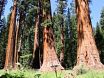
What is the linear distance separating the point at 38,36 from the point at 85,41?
23.3 meters

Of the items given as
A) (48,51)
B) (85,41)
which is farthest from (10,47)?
(85,41)

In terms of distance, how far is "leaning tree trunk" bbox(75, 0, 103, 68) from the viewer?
16312mm

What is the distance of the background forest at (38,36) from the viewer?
19562mm

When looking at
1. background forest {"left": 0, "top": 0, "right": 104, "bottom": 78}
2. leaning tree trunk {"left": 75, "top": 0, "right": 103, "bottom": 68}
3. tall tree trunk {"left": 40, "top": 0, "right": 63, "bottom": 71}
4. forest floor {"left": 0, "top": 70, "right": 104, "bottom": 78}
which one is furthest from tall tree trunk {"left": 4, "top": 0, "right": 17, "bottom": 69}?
forest floor {"left": 0, "top": 70, "right": 104, "bottom": 78}

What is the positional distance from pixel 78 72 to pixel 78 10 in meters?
5.41

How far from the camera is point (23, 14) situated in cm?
4291

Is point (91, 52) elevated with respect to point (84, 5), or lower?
lower

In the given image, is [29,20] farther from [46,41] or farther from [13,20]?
[46,41]

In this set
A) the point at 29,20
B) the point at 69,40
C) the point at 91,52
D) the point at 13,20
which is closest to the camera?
the point at 91,52

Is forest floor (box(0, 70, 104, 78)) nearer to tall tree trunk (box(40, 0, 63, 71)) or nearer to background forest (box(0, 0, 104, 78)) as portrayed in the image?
background forest (box(0, 0, 104, 78))

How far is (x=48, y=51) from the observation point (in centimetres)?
1917

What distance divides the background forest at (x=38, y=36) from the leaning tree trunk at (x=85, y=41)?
823 mm

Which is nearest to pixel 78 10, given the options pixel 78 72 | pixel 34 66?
pixel 78 72

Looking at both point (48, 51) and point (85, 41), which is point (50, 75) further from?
point (48, 51)
